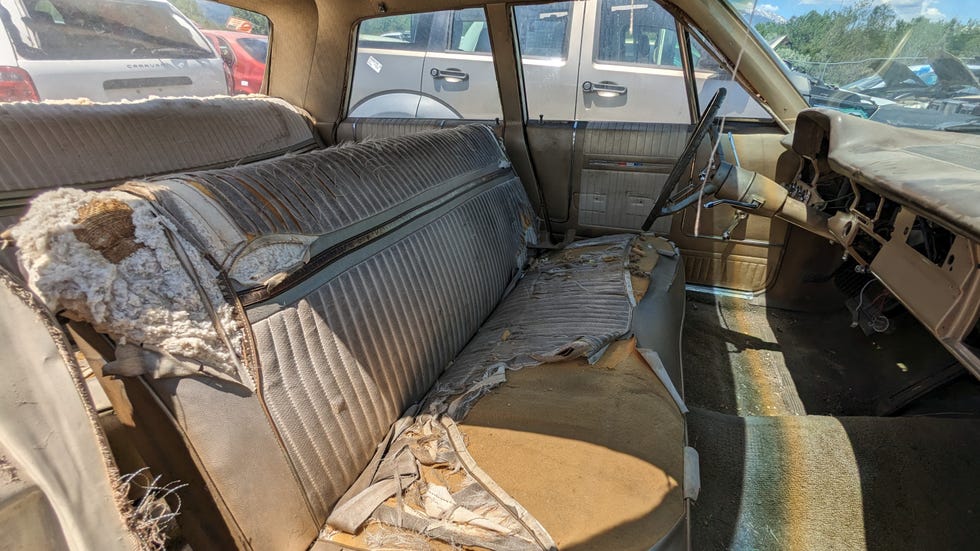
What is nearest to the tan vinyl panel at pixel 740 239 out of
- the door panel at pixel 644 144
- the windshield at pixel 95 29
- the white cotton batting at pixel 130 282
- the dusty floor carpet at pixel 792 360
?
the door panel at pixel 644 144

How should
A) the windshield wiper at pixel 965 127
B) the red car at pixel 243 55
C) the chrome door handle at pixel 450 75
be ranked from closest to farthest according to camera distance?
the windshield wiper at pixel 965 127
the chrome door handle at pixel 450 75
the red car at pixel 243 55

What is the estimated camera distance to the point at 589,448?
1191mm

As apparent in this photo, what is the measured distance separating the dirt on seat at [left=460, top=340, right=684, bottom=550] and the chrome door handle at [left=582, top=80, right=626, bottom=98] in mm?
1475

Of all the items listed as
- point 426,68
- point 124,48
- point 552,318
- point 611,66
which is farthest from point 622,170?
point 124,48

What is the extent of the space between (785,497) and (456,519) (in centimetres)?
104

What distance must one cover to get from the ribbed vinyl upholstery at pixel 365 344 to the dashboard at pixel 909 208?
4.10 feet

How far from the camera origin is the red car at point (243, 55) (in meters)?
3.13

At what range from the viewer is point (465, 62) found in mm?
2670

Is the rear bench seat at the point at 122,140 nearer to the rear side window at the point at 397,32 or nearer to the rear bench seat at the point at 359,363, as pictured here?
the rear side window at the point at 397,32

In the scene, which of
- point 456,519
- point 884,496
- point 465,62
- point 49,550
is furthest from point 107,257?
point 465,62

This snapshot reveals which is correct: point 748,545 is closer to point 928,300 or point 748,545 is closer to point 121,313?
point 928,300

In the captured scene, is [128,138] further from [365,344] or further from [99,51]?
[365,344]

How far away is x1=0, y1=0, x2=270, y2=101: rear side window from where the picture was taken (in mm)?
2244

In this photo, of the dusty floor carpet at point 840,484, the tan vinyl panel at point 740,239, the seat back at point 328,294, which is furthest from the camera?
the tan vinyl panel at point 740,239
